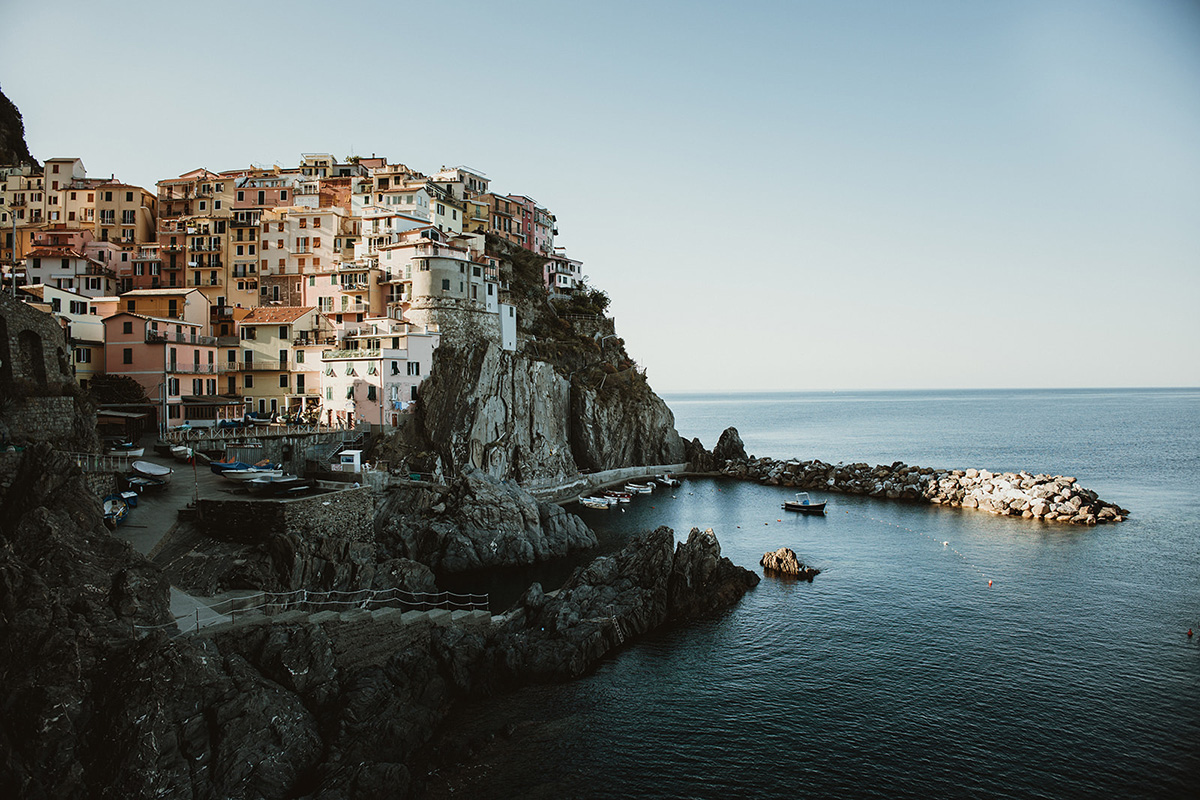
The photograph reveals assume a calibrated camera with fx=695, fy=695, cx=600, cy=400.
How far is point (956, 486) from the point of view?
236 feet

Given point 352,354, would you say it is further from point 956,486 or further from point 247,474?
point 956,486

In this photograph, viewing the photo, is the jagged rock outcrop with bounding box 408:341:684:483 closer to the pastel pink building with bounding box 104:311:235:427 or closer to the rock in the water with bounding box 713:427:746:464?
the rock in the water with bounding box 713:427:746:464

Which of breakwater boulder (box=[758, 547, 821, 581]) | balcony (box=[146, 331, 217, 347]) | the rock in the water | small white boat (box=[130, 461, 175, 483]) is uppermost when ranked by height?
balcony (box=[146, 331, 217, 347])

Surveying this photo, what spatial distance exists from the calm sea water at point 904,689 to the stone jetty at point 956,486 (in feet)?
19.4

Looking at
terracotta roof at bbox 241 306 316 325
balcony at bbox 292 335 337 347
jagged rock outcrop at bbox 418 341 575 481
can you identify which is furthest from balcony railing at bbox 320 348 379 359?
terracotta roof at bbox 241 306 316 325

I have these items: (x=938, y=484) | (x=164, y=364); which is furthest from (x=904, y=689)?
(x=164, y=364)

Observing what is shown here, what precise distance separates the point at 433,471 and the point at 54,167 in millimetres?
71669

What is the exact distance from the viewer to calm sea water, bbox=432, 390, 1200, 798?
2248cm

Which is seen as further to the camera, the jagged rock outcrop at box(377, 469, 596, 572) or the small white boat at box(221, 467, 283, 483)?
the jagged rock outcrop at box(377, 469, 596, 572)

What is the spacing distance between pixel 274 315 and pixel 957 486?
70752 millimetres

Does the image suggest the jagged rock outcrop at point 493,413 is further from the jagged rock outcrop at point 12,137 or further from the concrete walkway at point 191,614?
the jagged rock outcrop at point 12,137

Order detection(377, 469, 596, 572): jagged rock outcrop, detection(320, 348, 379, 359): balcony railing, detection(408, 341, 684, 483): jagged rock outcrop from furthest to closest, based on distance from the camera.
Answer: detection(408, 341, 684, 483): jagged rock outcrop, detection(320, 348, 379, 359): balcony railing, detection(377, 469, 596, 572): jagged rock outcrop

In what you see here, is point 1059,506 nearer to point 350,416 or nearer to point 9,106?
point 350,416

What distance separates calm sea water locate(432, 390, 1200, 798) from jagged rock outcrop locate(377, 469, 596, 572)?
11.4ft
